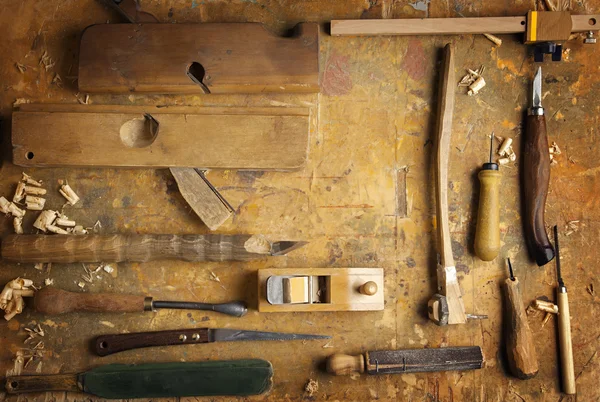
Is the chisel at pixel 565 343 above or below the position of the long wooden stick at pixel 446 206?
below

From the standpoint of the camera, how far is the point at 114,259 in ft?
7.15

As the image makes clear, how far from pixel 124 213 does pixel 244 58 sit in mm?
868

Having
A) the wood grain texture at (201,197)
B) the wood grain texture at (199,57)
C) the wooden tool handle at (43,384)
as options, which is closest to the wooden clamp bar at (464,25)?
the wood grain texture at (199,57)

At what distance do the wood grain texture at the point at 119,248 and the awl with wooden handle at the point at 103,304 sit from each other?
155 millimetres

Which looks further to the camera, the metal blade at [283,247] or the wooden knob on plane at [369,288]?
the metal blade at [283,247]

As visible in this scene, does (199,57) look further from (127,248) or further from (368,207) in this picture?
(368,207)

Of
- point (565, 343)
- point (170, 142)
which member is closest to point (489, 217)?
point (565, 343)

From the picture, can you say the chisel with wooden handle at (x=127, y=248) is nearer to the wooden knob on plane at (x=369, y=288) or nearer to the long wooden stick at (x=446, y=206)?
the wooden knob on plane at (x=369, y=288)

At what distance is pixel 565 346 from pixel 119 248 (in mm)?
1969

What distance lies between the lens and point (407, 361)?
2.19 m

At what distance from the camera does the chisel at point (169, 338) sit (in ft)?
7.24


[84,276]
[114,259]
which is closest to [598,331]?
[114,259]

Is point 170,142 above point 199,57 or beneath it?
beneath

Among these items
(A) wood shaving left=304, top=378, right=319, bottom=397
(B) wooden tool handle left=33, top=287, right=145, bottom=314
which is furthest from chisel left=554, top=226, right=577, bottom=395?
(B) wooden tool handle left=33, top=287, right=145, bottom=314
